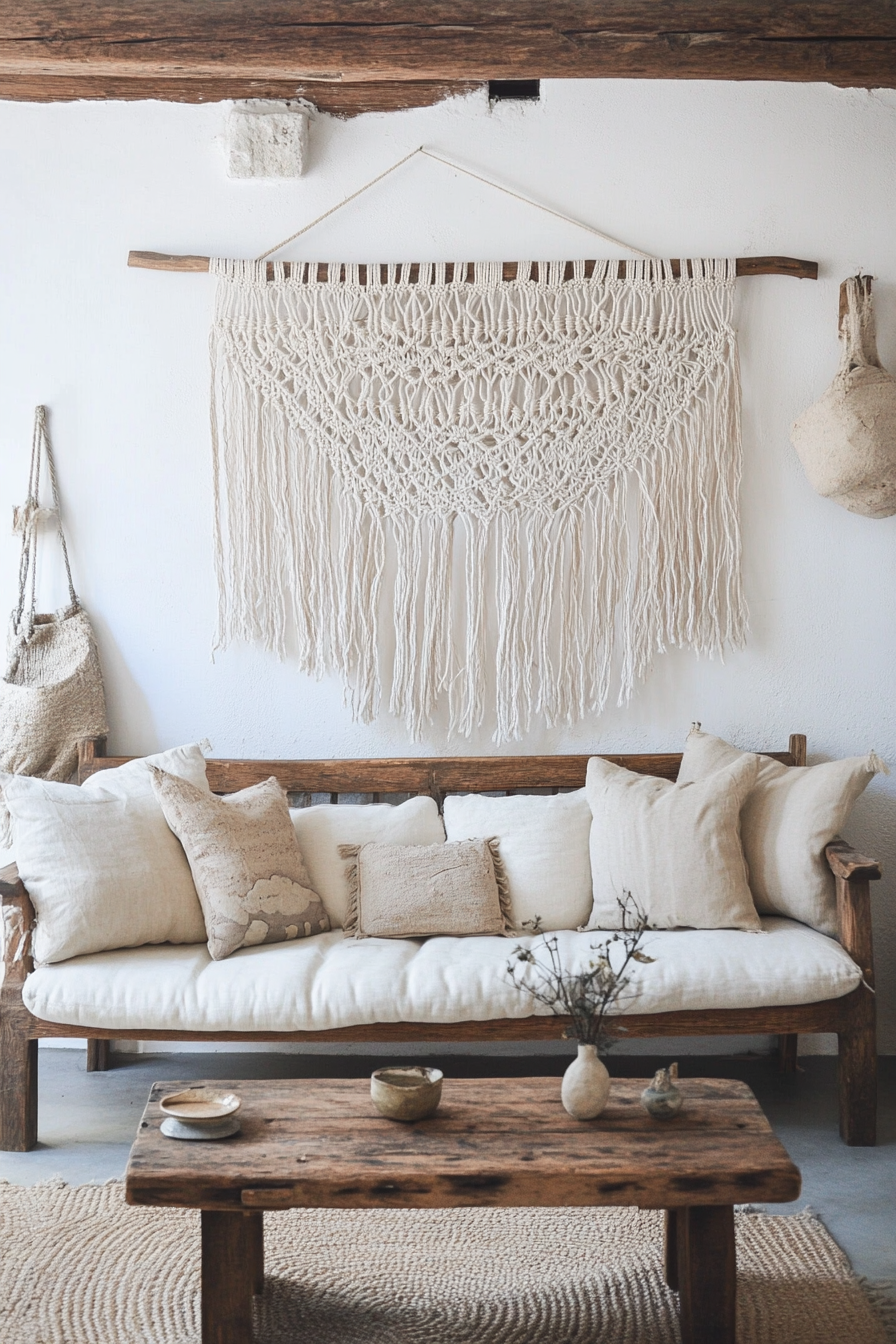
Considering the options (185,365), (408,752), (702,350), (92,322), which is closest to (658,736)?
(408,752)

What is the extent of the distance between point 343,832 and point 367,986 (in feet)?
1.82

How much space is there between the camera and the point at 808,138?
10.4ft

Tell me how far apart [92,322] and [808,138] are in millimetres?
2011

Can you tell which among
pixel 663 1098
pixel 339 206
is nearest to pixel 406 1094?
pixel 663 1098

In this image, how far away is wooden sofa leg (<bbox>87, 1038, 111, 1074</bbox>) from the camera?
3.02 meters

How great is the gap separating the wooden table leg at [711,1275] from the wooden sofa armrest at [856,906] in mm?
984

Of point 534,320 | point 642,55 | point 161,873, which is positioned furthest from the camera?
point 534,320

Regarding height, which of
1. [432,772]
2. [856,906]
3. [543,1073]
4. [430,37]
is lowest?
[543,1073]

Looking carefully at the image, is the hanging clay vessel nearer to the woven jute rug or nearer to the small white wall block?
the woven jute rug

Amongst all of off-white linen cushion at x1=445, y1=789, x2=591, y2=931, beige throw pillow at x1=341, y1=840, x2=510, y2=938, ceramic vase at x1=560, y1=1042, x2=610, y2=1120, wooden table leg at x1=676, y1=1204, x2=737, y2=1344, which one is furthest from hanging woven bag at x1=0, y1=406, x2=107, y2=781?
wooden table leg at x1=676, y1=1204, x2=737, y2=1344

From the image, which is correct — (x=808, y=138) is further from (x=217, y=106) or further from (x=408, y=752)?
(x=408, y=752)

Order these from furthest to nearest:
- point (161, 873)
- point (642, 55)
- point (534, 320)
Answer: point (534, 320) → point (642, 55) → point (161, 873)

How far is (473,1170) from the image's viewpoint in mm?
1640

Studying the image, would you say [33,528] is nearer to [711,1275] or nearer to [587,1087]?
[587,1087]
